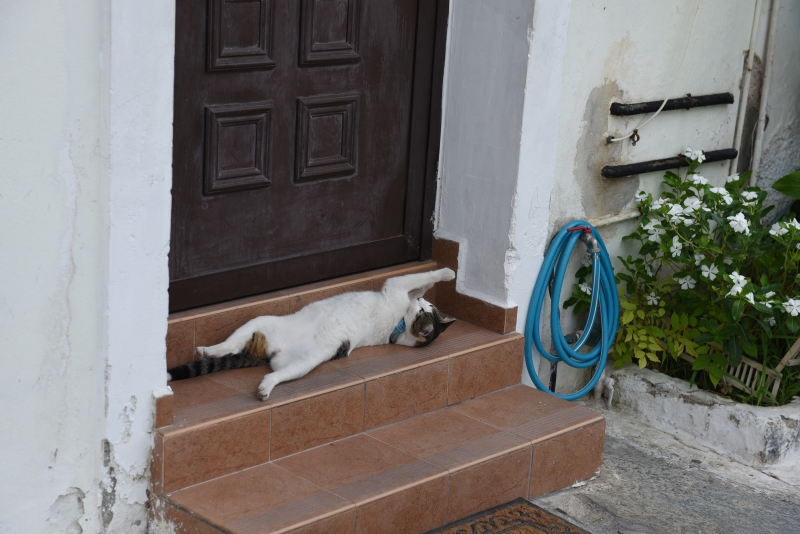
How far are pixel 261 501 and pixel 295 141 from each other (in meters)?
1.55

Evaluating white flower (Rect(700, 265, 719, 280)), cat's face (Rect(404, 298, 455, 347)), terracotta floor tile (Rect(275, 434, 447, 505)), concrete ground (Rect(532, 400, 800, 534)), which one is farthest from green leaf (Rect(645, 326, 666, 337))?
terracotta floor tile (Rect(275, 434, 447, 505))

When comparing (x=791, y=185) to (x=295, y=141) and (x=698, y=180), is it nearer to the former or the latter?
(x=698, y=180)

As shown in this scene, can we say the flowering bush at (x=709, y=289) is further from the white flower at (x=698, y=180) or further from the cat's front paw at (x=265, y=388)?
the cat's front paw at (x=265, y=388)

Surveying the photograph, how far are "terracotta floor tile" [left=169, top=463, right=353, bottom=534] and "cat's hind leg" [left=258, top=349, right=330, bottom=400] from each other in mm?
318

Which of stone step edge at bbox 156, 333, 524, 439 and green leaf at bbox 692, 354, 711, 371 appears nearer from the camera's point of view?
stone step edge at bbox 156, 333, 524, 439

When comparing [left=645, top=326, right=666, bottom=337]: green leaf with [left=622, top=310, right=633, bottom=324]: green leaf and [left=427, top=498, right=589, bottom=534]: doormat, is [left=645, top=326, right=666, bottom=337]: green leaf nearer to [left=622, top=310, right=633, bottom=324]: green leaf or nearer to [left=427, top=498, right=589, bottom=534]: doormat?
[left=622, top=310, right=633, bottom=324]: green leaf

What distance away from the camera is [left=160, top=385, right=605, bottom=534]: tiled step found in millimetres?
2963

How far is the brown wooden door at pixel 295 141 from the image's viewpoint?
337 cm

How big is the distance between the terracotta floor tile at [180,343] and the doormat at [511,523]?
1.20 metres

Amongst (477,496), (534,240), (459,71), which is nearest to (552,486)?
(477,496)

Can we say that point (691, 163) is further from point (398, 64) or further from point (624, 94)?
point (398, 64)

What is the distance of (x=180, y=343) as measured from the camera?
342cm

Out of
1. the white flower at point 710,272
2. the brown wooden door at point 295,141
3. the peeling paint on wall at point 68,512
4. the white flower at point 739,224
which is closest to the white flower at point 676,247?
the white flower at point 710,272

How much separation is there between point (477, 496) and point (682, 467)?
1.28 m
